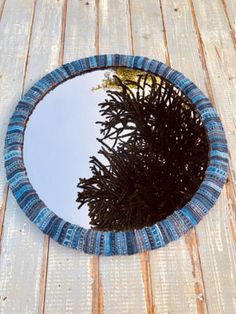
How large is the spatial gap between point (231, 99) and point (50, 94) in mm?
569

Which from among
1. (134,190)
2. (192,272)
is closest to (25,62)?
(134,190)

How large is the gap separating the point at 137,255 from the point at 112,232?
3.4 inches

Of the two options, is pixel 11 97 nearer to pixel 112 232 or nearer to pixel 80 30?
pixel 80 30

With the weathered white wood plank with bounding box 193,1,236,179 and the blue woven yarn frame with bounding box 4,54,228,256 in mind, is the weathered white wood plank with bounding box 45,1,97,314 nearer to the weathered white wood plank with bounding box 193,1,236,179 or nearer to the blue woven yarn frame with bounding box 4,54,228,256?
the blue woven yarn frame with bounding box 4,54,228,256

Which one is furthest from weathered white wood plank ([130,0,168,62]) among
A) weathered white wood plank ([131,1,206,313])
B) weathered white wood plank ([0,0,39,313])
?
weathered white wood plank ([131,1,206,313])

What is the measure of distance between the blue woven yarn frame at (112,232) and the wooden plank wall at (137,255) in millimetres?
33

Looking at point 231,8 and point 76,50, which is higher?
point 231,8

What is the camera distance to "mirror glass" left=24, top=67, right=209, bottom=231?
105cm

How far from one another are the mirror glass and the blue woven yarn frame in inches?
0.8

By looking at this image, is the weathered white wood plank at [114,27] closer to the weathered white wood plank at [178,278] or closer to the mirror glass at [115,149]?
the mirror glass at [115,149]

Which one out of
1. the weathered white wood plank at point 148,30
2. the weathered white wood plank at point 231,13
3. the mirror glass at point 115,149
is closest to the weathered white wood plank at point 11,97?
the mirror glass at point 115,149

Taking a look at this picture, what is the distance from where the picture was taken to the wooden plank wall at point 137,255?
972 millimetres

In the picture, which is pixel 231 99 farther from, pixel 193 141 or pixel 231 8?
pixel 231 8

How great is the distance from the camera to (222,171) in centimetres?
112
